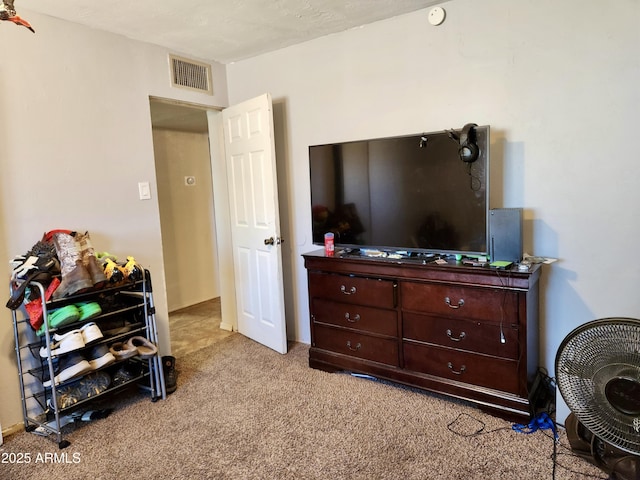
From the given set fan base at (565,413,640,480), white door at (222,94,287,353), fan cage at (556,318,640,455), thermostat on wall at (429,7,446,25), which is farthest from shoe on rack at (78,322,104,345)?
thermostat on wall at (429,7,446,25)

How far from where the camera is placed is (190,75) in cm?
318

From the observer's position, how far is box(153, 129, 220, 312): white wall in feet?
14.5

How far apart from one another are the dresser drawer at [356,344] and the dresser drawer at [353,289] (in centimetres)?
23

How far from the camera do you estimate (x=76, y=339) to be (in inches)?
83.0

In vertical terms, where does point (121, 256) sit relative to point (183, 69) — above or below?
below

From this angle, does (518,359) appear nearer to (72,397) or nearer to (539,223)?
(539,223)

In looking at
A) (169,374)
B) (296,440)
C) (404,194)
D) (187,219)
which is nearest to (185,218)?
(187,219)

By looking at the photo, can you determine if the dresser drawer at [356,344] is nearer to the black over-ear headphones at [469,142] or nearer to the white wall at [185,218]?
the black over-ear headphones at [469,142]

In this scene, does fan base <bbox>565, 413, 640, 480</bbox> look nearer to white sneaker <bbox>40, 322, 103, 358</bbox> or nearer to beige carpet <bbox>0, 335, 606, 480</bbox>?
beige carpet <bbox>0, 335, 606, 480</bbox>

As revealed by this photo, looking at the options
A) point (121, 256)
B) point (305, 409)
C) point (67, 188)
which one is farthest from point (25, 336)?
point (305, 409)

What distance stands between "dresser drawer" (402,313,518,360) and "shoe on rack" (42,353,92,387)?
1.79 meters

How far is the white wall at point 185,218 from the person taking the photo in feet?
14.5

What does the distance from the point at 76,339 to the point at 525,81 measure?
9.22ft

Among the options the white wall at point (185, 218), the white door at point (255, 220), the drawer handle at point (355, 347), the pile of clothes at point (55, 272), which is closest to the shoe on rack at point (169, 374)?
the pile of clothes at point (55, 272)
